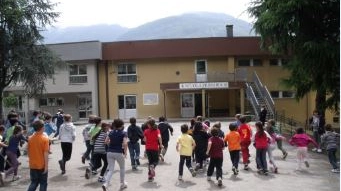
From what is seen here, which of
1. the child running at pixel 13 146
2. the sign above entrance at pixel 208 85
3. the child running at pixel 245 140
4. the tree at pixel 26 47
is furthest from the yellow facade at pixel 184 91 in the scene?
the child running at pixel 13 146

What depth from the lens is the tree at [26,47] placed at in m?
23.5

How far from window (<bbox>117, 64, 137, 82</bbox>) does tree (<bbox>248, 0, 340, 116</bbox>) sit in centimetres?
2193

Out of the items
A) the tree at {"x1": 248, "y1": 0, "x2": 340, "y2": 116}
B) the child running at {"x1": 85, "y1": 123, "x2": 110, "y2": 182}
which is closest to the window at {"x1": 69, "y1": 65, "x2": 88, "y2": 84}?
the tree at {"x1": 248, "y1": 0, "x2": 340, "y2": 116}

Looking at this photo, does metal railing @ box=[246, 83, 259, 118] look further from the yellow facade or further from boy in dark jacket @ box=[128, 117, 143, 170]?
boy in dark jacket @ box=[128, 117, 143, 170]

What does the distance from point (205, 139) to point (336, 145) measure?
4012 millimetres

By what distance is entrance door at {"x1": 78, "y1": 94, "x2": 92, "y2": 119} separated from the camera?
44.0 m

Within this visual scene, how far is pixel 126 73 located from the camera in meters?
42.9

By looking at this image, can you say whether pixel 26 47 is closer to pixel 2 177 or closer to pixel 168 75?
pixel 2 177

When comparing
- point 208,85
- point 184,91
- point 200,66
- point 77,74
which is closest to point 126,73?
point 77,74

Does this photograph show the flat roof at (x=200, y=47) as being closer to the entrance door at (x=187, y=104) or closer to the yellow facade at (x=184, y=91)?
the yellow facade at (x=184, y=91)

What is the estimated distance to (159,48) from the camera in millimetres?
41625

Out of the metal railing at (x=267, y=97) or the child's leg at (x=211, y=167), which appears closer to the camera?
the child's leg at (x=211, y=167)

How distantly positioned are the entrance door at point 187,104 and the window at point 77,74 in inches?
332

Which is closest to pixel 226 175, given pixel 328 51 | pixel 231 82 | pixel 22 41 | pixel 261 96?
pixel 328 51
